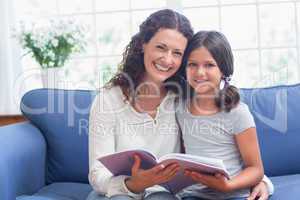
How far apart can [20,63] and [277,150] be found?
1608mm

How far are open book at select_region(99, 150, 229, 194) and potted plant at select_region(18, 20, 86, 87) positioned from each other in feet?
3.65

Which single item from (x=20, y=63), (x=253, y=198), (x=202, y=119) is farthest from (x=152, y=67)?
(x=20, y=63)

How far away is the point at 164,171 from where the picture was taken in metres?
1.30

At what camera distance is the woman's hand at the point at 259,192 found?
140 cm

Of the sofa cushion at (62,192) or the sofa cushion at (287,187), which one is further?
the sofa cushion at (62,192)

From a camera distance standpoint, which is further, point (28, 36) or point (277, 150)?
point (28, 36)

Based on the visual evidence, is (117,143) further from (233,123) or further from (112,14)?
(112,14)

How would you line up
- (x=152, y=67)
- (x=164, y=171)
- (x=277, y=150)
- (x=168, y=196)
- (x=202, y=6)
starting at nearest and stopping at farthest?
(x=164, y=171)
(x=168, y=196)
(x=152, y=67)
(x=277, y=150)
(x=202, y=6)

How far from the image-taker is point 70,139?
192cm

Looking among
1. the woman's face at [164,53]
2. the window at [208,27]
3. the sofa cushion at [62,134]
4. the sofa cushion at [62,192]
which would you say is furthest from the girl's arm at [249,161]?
the window at [208,27]

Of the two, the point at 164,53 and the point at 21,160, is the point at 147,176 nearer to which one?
the point at 164,53

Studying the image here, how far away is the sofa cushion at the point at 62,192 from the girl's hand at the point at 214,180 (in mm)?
556

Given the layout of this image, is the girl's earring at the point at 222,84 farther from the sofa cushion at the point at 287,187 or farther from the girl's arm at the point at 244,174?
the sofa cushion at the point at 287,187

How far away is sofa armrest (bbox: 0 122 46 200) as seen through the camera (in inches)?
60.2
